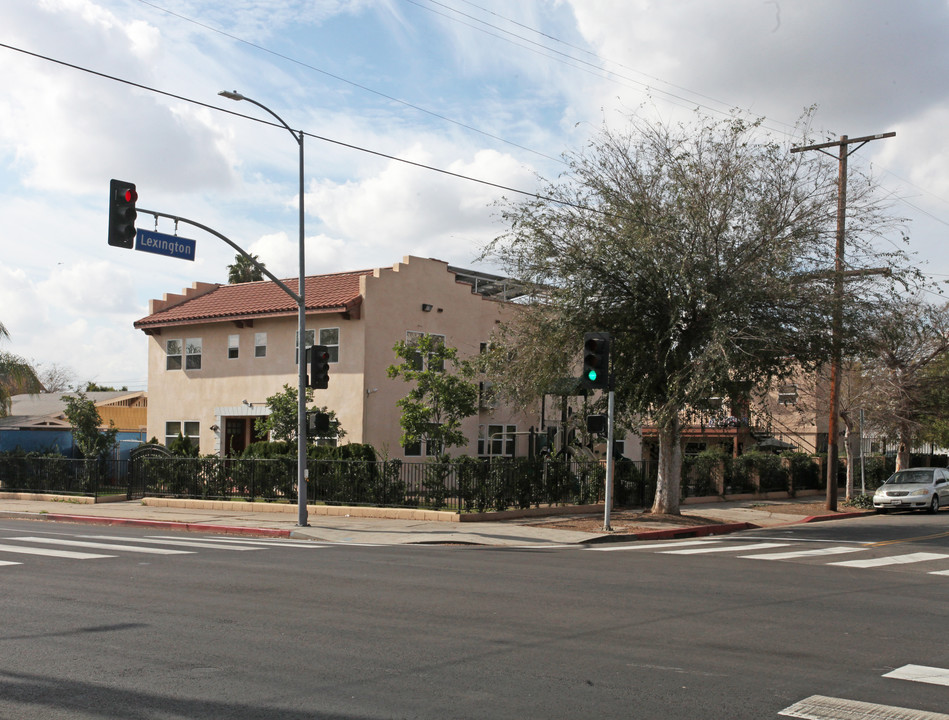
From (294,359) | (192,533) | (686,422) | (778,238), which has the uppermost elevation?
(778,238)

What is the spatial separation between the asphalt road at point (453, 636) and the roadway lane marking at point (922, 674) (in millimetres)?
116

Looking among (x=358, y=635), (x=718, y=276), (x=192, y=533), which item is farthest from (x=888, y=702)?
(x=192, y=533)

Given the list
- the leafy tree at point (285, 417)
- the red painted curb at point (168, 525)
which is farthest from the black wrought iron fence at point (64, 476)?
the leafy tree at point (285, 417)

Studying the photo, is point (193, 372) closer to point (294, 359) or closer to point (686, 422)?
point (294, 359)

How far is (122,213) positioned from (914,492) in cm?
2457

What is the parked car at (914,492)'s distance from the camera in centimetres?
2905

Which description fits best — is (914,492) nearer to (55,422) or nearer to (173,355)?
(173,355)

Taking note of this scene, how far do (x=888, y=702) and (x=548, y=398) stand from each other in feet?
112

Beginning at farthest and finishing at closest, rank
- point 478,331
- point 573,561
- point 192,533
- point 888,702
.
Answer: point 478,331, point 192,533, point 573,561, point 888,702

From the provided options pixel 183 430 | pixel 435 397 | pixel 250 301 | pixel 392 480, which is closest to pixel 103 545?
pixel 392 480

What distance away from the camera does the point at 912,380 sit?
33.4m

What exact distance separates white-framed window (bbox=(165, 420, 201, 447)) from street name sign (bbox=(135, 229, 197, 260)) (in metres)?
18.3

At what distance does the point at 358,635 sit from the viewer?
867 centimetres

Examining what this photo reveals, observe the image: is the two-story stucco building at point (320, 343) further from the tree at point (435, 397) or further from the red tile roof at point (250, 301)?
the tree at point (435, 397)
